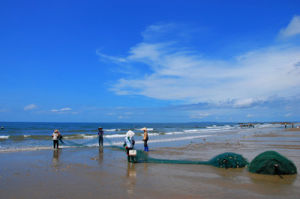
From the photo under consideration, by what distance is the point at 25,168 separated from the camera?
442 inches

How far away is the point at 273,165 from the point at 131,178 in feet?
17.0

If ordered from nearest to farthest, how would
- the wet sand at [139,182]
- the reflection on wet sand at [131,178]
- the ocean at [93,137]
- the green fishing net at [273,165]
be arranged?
1. the wet sand at [139,182]
2. the reflection on wet sand at [131,178]
3. the green fishing net at [273,165]
4. the ocean at [93,137]

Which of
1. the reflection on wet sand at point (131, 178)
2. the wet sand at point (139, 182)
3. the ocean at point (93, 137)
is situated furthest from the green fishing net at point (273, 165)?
the ocean at point (93, 137)

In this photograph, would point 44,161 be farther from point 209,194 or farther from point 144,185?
point 209,194

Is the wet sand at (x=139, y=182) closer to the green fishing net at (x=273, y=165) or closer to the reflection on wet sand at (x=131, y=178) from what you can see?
the reflection on wet sand at (x=131, y=178)

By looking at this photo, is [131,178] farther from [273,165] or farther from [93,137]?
[93,137]

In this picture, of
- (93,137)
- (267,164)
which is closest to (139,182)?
(267,164)

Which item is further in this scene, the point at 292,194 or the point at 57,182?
the point at 57,182

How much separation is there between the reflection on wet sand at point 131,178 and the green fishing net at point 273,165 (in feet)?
15.1

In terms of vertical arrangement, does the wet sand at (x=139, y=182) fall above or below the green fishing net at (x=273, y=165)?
below

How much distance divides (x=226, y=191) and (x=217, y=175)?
211 cm

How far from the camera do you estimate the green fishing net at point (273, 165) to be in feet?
30.1

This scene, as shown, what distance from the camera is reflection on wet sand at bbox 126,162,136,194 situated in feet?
25.4

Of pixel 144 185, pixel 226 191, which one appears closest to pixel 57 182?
pixel 144 185
